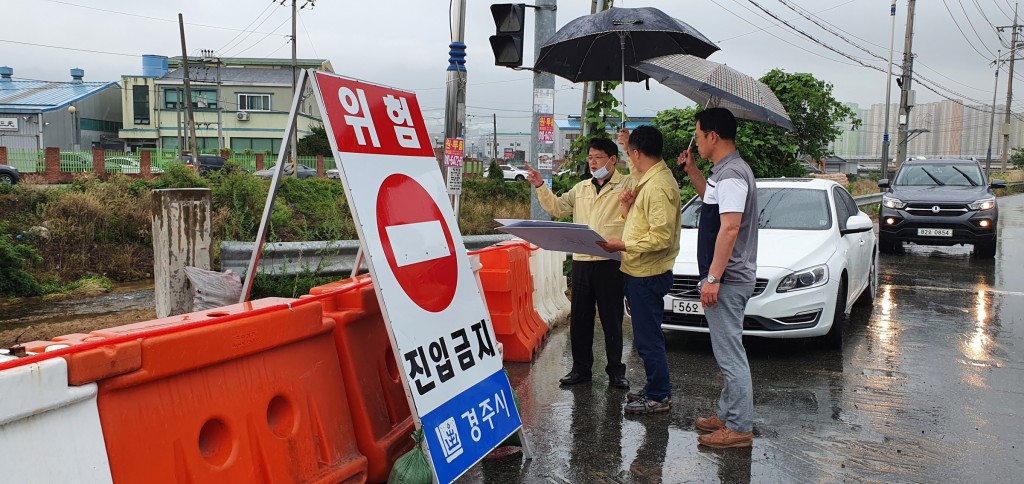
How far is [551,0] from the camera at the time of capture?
1001cm

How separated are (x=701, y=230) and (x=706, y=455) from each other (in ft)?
4.35

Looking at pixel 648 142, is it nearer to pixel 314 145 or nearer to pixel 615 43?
pixel 615 43

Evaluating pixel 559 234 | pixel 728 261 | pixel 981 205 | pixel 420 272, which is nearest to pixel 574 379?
pixel 559 234

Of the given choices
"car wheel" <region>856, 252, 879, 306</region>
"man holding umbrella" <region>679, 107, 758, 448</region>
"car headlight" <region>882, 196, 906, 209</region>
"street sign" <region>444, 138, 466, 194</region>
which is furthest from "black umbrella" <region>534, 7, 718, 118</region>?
"car headlight" <region>882, 196, 906, 209</region>

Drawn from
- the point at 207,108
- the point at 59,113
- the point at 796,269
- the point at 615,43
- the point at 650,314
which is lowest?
the point at 650,314

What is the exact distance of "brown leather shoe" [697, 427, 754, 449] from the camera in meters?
4.84

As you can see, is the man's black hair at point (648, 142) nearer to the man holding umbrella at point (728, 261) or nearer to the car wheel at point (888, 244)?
the man holding umbrella at point (728, 261)

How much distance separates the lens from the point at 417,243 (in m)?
4.08

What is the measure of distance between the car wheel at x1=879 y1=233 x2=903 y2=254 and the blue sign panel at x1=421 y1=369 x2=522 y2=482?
12.7 m

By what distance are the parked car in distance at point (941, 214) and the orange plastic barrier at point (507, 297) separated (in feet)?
33.8

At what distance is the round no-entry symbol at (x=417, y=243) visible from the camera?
3883 mm

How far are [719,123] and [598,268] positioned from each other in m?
1.49

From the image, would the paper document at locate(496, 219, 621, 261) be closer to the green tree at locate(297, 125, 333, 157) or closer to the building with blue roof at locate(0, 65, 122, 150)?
the green tree at locate(297, 125, 333, 157)

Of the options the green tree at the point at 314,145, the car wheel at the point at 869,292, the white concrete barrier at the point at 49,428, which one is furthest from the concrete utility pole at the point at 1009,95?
the white concrete barrier at the point at 49,428
